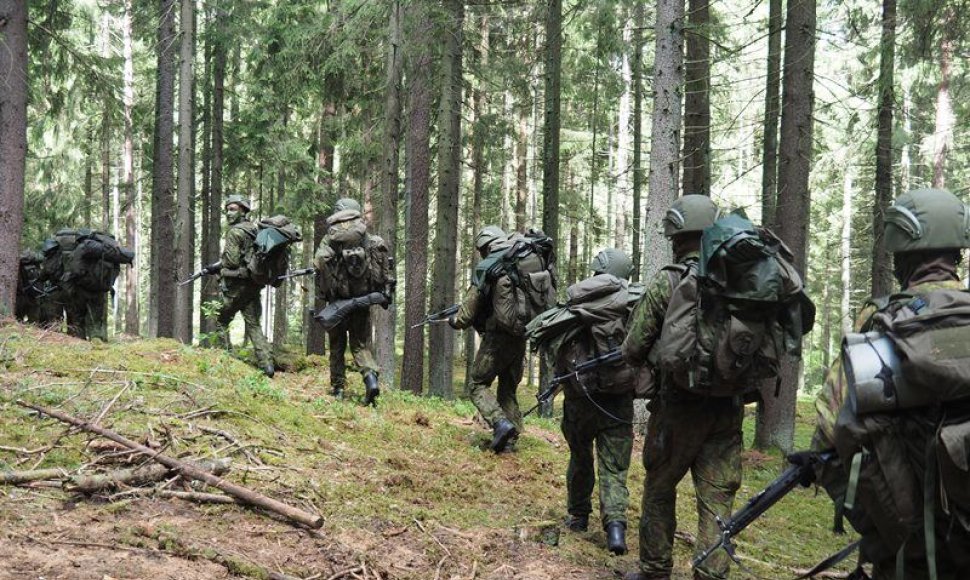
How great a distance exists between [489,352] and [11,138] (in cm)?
821

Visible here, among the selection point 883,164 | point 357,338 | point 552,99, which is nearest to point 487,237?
point 357,338

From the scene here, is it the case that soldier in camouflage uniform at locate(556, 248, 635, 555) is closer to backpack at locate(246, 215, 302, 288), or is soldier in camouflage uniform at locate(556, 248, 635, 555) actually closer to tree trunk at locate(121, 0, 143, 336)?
backpack at locate(246, 215, 302, 288)

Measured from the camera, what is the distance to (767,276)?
384 centimetres

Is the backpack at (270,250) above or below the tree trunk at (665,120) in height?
below

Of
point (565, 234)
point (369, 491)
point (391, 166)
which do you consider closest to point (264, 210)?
point (565, 234)

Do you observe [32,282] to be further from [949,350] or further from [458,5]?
[949,350]

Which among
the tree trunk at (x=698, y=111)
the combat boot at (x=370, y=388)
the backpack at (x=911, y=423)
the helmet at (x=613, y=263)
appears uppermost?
the tree trunk at (x=698, y=111)

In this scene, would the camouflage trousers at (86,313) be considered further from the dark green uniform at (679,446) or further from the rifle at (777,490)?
the rifle at (777,490)

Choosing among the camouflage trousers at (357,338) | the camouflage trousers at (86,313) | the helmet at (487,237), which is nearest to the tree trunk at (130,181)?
the camouflage trousers at (86,313)

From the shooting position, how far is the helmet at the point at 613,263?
19.9 feet

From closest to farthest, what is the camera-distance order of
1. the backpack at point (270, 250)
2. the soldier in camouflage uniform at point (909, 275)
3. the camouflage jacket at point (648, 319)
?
the soldier in camouflage uniform at point (909, 275), the camouflage jacket at point (648, 319), the backpack at point (270, 250)

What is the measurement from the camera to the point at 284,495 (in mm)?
5070

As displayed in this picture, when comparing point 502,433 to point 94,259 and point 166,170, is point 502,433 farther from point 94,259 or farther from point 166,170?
point 166,170

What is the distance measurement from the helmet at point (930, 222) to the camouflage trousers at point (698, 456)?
5.56 ft
